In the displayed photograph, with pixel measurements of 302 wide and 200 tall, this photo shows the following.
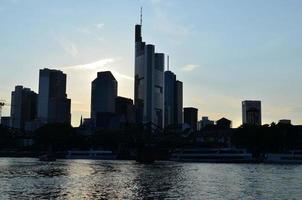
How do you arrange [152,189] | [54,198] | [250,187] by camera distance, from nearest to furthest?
[54,198]
[152,189]
[250,187]

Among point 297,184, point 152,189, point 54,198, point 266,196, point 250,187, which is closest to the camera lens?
point 54,198

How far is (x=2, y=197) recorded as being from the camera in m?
62.1

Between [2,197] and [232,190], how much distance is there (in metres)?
33.4

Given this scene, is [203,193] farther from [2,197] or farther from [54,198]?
[2,197]

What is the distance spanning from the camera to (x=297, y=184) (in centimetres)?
8862

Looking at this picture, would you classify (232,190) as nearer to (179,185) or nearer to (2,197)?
(179,185)

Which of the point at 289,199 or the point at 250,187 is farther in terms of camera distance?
the point at 250,187

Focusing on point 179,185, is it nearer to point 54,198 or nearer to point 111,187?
point 111,187

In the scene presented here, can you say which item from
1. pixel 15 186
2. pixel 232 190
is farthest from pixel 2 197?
pixel 232 190

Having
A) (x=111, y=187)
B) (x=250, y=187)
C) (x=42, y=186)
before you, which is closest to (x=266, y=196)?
(x=250, y=187)

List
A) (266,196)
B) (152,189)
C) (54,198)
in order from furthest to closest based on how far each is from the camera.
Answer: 1. (152,189)
2. (266,196)
3. (54,198)

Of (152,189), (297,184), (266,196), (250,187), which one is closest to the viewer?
(266,196)

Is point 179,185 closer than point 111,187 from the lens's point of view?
No

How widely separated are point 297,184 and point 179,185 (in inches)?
835
